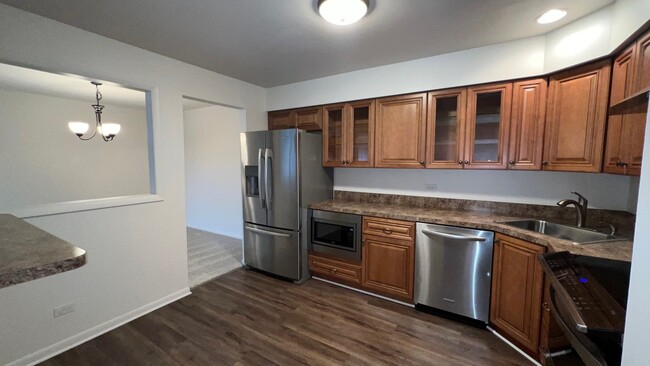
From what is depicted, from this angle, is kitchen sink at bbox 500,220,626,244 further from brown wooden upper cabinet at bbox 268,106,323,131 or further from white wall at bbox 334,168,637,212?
brown wooden upper cabinet at bbox 268,106,323,131

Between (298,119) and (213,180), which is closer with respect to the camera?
(298,119)

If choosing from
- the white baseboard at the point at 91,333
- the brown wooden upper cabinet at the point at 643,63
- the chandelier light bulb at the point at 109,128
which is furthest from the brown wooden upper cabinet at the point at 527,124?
the chandelier light bulb at the point at 109,128

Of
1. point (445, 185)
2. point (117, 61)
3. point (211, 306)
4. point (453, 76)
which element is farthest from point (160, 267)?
point (453, 76)

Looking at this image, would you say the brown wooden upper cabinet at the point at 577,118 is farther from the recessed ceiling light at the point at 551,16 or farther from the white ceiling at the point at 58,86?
the white ceiling at the point at 58,86

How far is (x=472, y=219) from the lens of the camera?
2.33m

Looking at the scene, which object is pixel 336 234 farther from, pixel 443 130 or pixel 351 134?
pixel 443 130

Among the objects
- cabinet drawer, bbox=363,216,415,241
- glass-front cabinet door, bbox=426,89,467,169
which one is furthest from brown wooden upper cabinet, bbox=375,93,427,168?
cabinet drawer, bbox=363,216,415,241

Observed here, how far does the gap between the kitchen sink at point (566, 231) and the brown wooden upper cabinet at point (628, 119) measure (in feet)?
1.57

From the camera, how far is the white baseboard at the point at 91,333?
1.89 m

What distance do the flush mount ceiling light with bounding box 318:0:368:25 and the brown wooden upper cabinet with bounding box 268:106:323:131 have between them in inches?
62.4

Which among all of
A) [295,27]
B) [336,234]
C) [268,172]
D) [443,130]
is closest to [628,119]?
[443,130]

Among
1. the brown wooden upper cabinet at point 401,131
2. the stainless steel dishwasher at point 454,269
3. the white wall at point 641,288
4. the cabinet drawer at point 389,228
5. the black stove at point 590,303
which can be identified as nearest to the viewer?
the white wall at point 641,288

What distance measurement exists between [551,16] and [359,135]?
1.89 meters

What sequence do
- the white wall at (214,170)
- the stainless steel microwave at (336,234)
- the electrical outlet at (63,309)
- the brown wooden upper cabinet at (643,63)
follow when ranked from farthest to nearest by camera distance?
the white wall at (214,170)
the stainless steel microwave at (336,234)
the electrical outlet at (63,309)
the brown wooden upper cabinet at (643,63)
